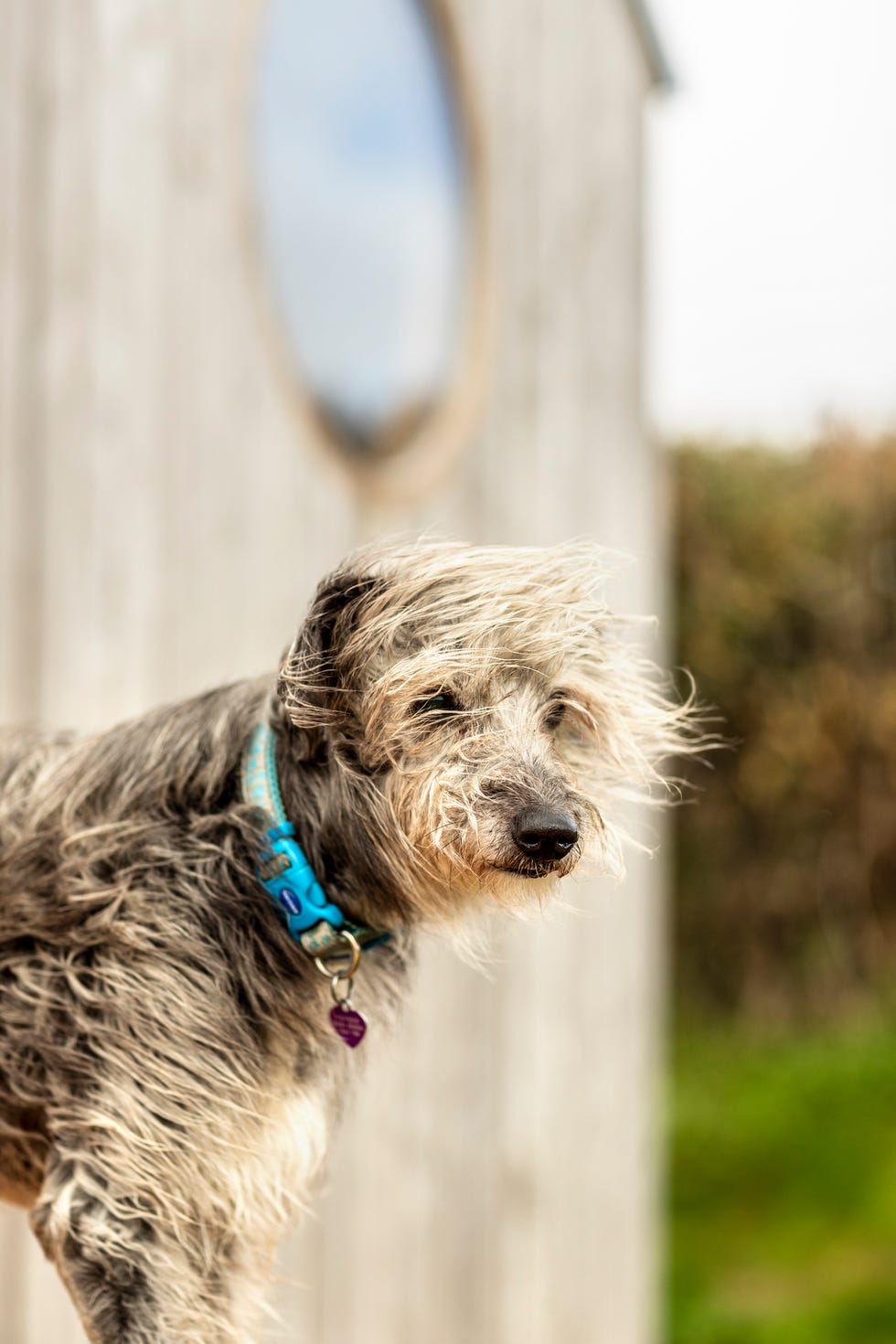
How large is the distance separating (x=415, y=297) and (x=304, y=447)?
758mm

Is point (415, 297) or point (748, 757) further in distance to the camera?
point (748, 757)

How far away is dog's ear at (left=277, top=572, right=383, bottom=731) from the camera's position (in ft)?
4.23

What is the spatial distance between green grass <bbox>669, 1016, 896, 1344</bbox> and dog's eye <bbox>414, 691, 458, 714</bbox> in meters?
5.60

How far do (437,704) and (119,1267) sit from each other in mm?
551

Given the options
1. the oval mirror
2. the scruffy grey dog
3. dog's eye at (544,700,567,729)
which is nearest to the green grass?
the oval mirror

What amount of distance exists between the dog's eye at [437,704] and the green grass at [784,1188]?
5602 mm

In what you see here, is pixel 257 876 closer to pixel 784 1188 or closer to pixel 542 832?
pixel 542 832

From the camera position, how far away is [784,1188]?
23.9ft

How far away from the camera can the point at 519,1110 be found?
493 cm

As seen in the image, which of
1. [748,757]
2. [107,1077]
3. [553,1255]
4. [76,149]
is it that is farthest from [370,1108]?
[748,757]

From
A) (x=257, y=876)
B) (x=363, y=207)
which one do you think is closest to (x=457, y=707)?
(x=257, y=876)

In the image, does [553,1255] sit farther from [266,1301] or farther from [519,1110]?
[266,1301]

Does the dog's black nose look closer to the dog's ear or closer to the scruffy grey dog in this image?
the scruffy grey dog

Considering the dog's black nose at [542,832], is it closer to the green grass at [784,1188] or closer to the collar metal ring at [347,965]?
the collar metal ring at [347,965]
